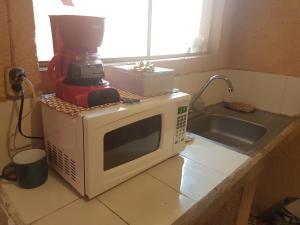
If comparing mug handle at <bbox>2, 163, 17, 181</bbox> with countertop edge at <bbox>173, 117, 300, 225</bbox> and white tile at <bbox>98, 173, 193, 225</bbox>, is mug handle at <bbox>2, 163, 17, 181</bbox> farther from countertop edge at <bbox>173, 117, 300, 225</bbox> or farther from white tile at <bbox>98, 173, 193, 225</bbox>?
countertop edge at <bbox>173, 117, 300, 225</bbox>

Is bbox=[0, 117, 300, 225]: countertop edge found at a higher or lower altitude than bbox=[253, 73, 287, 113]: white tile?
lower

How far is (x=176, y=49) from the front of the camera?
1.59m

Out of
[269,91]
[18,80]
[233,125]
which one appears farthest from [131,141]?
[269,91]

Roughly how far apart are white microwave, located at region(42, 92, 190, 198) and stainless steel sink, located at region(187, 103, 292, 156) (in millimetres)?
583

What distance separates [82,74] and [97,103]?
0.11 meters

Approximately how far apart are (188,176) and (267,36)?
3.99 feet

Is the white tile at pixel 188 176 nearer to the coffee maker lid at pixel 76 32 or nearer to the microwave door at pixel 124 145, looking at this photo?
the microwave door at pixel 124 145

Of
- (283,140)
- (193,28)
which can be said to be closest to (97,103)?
(283,140)

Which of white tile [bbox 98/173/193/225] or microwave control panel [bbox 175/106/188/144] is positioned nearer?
white tile [bbox 98/173/193/225]

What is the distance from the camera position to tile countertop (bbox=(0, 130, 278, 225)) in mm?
645

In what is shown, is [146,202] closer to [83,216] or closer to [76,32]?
[83,216]

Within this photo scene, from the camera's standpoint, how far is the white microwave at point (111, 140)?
26.5 inches

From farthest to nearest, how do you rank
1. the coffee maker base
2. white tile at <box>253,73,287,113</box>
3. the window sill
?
1. white tile at <box>253,73,287,113</box>
2. the window sill
3. the coffee maker base

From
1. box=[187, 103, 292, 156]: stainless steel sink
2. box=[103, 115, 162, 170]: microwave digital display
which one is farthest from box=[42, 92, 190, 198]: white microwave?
box=[187, 103, 292, 156]: stainless steel sink
